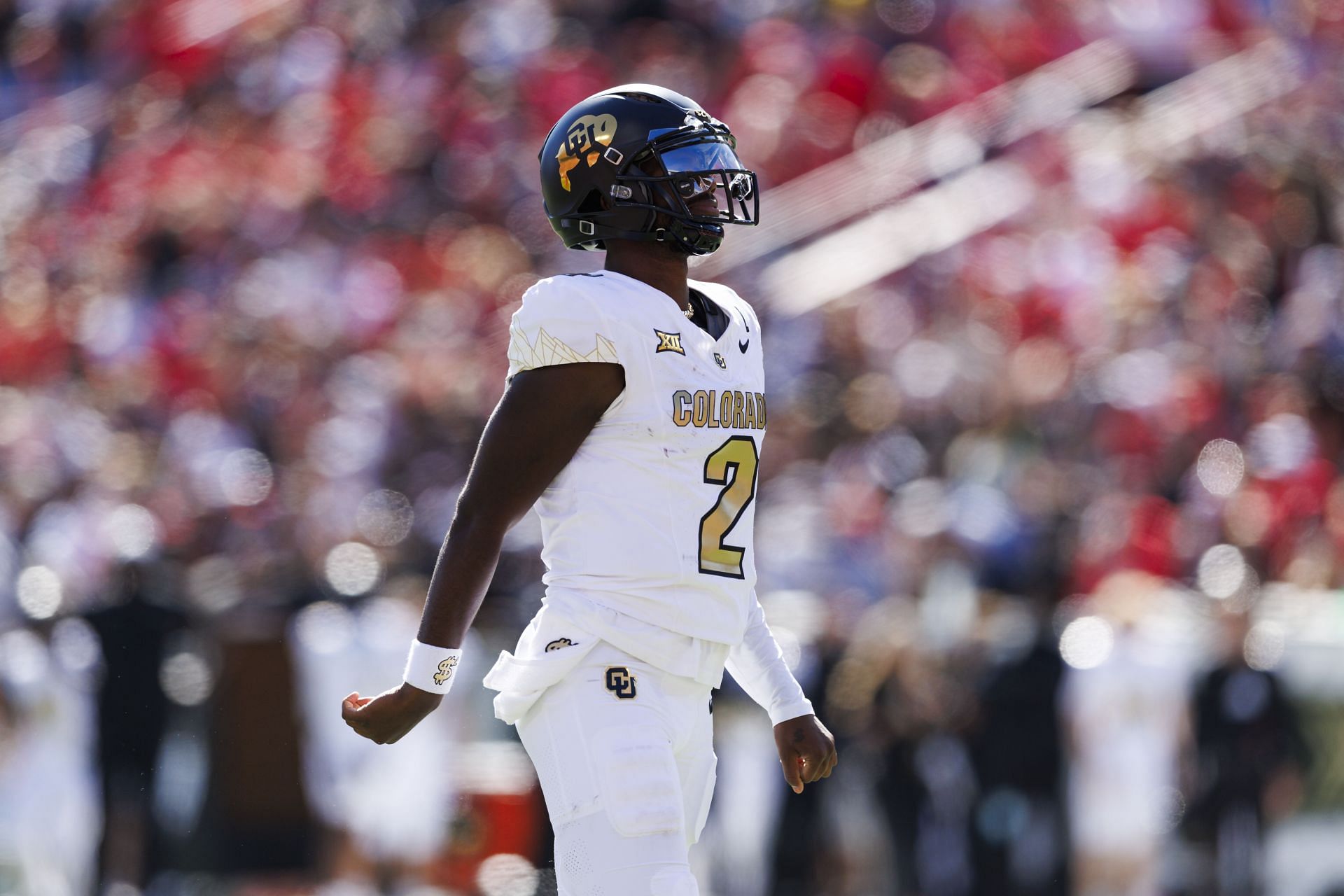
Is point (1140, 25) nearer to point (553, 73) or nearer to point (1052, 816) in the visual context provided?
point (553, 73)

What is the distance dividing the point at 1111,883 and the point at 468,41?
7870mm

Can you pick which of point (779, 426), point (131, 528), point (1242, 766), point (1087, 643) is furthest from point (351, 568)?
point (1242, 766)

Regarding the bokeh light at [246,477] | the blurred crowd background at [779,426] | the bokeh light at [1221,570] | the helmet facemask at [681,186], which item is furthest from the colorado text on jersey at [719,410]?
the bokeh light at [246,477]

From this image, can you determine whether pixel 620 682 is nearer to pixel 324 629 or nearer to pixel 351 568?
pixel 324 629

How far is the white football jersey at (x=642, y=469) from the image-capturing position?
119 inches

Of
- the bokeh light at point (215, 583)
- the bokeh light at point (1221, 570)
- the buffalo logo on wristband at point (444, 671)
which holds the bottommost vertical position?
the bokeh light at point (1221, 570)

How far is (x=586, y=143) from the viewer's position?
3209 mm

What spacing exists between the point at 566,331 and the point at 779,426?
6308 mm

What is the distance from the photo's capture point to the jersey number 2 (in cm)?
313

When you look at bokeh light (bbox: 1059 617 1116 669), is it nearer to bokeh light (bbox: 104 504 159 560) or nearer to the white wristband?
bokeh light (bbox: 104 504 159 560)

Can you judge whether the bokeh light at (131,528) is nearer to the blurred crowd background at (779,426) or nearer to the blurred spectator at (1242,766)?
the blurred crowd background at (779,426)

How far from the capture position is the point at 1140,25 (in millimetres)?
11883

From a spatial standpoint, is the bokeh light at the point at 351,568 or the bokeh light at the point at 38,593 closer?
the bokeh light at the point at 38,593

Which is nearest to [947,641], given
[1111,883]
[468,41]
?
[1111,883]
